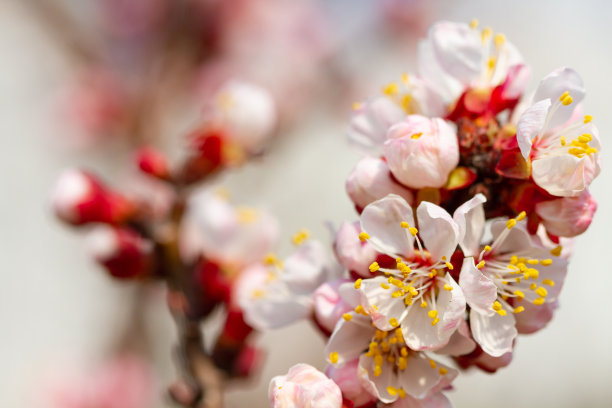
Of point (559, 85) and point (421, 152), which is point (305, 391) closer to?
point (421, 152)

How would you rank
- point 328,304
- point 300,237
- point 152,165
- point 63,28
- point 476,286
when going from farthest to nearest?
point 63,28 → point 152,165 → point 300,237 → point 328,304 → point 476,286

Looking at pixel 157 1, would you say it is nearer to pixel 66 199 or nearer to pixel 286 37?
pixel 286 37

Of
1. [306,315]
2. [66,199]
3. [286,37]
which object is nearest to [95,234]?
[66,199]

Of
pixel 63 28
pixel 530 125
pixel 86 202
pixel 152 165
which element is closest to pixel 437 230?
pixel 530 125

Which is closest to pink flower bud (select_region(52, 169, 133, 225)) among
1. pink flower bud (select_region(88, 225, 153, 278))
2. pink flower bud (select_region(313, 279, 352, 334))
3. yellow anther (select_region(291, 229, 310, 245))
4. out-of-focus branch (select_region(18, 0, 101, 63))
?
pink flower bud (select_region(88, 225, 153, 278))

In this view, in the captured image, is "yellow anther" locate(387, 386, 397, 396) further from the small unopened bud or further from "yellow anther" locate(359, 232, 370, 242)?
the small unopened bud
